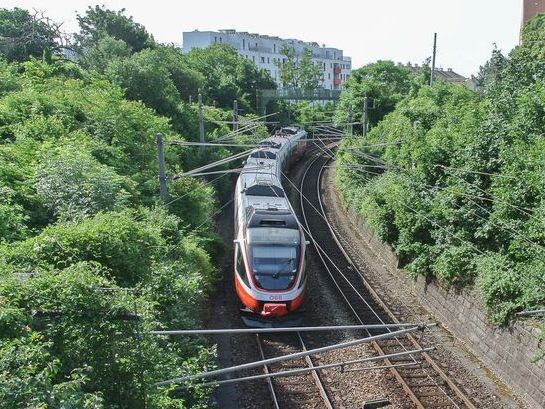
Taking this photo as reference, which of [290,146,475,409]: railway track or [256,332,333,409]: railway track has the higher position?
[290,146,475,409]: railway track

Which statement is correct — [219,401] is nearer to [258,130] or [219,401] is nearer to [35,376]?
[35,376]

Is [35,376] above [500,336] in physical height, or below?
above

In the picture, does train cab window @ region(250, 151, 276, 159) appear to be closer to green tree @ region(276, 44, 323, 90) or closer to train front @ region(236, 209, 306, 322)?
train front @ region(236, 209, 306, 322)

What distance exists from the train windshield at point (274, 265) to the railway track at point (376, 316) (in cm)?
289

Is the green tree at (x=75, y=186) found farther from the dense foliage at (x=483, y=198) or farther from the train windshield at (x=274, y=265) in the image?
the dense foliage at (x=483, y=198)

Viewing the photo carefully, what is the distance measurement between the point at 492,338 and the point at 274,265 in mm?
6061

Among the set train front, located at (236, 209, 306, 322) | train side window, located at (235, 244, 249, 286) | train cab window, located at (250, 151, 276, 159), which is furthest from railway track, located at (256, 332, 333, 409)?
train cab window, located at (250, 151, 276, 159)

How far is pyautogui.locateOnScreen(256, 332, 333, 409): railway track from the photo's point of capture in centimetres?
1112

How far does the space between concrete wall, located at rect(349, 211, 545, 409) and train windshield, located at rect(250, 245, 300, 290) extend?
505cm

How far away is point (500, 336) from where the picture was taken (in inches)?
501

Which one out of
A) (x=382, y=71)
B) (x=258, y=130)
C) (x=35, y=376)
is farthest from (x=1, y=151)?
(x=382, y=71)

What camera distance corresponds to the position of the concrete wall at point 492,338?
37.4ft

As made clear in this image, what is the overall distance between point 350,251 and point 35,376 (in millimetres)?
17823

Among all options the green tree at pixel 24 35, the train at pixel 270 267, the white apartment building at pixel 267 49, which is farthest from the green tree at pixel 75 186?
the white apartment building at pixel 267 49
